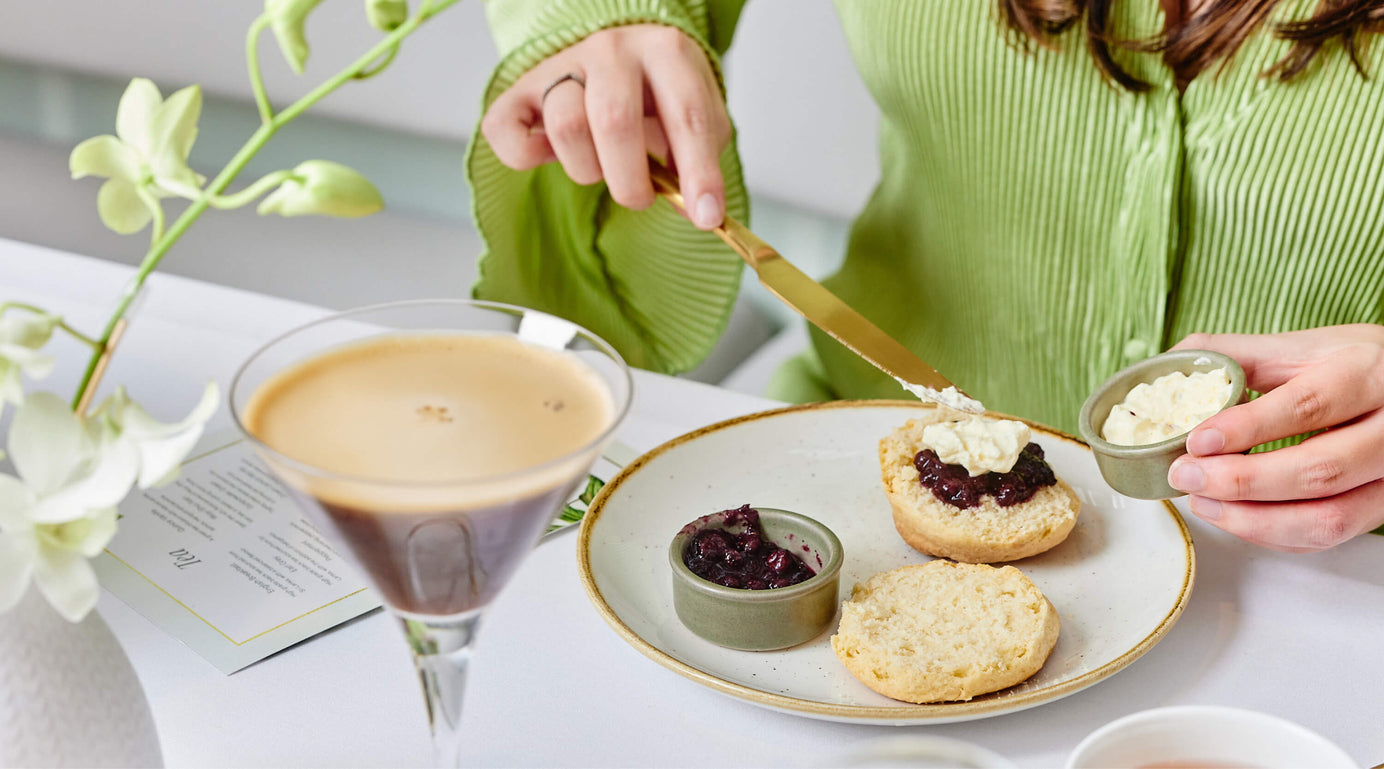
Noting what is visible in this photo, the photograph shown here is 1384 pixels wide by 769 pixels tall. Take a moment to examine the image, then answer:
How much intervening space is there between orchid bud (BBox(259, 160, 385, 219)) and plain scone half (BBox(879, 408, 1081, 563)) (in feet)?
1.66

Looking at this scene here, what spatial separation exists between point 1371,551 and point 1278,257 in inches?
15.7

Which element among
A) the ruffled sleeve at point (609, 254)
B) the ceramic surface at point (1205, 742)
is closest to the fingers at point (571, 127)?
the ruffled sleeve at point (609, 254)

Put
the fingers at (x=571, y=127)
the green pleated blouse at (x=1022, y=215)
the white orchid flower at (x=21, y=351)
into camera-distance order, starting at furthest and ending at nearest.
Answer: the green pleated blouse at (x=1022, y=215) < the fingers at (x=571, y=127) < the white orchid flower at (x=21, y=351)

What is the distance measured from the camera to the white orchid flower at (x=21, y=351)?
0.37 metres

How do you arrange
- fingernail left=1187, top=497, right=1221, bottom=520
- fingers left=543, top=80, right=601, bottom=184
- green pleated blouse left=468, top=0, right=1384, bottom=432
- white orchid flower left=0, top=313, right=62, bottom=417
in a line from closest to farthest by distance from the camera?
white orchid flower left=0, top=313, right=62, bottom=417, fingernail left=1187, top=497, right=1221, bottom=520, fingers left=543, top=80, right=601, bottom=184, green pleated blouse left=468, top=0, right=1384, bottom=432

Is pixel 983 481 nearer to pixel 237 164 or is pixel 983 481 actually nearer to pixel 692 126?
pixel 692 126

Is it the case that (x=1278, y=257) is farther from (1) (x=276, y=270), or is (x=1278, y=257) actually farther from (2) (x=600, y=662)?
(1) (x=276, y=270)

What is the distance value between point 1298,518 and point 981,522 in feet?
0.66

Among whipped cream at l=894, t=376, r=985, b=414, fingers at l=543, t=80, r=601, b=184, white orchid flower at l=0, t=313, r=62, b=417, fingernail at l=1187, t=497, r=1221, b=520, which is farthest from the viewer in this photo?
fingers at l=543, t=80, r=601, b=184

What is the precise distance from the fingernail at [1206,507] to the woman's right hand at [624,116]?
1.33 ft

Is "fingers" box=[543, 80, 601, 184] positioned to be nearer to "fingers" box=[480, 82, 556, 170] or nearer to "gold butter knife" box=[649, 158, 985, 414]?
"fingers" box=[480, 82, 556, 170]

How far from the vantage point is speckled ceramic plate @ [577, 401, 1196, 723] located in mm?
664

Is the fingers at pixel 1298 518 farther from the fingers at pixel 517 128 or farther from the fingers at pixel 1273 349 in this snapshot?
the fingers at pixel 517 128

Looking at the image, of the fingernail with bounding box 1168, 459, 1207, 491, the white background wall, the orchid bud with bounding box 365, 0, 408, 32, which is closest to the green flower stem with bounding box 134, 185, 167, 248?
the orchid bud with bounding box 365, 0, 408, 32
